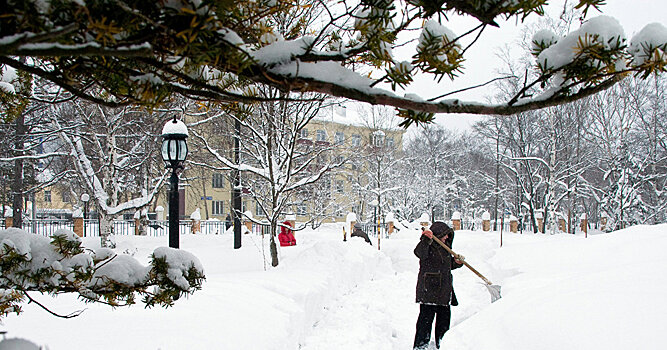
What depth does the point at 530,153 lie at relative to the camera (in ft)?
78.8

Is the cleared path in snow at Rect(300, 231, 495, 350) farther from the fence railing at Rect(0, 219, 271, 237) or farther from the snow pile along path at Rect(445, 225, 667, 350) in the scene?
the fence railing at Rect(0, 219, 271, 237)

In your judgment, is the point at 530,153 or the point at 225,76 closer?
the point at 225,76

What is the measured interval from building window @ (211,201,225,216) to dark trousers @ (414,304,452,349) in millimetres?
36108

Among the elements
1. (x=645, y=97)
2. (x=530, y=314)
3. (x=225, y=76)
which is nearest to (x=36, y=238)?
(x=225, y=76)

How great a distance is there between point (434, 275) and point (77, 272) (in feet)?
14.4

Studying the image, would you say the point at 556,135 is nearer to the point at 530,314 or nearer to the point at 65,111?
the point at 530,314

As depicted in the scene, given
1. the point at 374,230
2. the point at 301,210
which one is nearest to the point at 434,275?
the point at 301,210

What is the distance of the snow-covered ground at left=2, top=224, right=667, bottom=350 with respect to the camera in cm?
314

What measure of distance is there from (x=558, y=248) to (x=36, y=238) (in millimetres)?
9453

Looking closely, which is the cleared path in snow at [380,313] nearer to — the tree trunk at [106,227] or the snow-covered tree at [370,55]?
the snow-covered tree at [370,55]

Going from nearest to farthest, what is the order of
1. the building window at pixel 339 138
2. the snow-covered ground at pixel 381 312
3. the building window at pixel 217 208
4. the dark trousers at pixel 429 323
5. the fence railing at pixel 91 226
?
the snow-covered ground at pixel 381 312
the dark trousers at pixel 429 323
the building window at pixel 339 138
the fence railing at pixel 91 226
the building window at pixel 217 208

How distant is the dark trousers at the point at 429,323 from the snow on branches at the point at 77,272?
3.80m

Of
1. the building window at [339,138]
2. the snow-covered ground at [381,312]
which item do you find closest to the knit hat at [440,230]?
the snow-covered ground at [381,312]

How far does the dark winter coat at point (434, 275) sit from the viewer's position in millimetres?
5316
